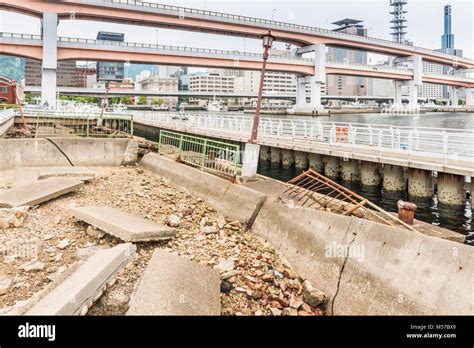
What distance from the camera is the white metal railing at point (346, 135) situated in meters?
14.3

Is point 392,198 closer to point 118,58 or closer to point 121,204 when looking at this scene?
point 121,204

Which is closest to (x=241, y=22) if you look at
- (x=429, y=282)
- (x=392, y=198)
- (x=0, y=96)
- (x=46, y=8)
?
(x=46, y=8)

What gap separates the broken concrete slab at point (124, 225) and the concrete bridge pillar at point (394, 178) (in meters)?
11.8

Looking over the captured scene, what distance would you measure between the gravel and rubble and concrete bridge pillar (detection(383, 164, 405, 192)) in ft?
32.1

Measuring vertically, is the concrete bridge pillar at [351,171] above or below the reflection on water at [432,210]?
above

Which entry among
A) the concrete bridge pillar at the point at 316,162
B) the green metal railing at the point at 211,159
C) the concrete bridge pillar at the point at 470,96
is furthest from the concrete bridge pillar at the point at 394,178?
the concrete bridge pillar at the point at 470,96

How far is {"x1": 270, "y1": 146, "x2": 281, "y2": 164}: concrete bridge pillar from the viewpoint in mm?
24078

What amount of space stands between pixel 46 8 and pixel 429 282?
65825 mm

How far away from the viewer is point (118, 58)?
57750mm

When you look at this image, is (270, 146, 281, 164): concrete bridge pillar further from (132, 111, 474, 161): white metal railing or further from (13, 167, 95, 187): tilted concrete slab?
(13, 167, 95, 187): tilted concrete slab

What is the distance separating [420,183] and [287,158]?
31.8 ft

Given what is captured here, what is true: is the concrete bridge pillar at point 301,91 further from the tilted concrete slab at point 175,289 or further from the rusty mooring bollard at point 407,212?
the tilted concrete slab at point 175,289

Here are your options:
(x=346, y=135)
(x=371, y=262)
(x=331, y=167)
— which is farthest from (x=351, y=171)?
(x=371, y=262)

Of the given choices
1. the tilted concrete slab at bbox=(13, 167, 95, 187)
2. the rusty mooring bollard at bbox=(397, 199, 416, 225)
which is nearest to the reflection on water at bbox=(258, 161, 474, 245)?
the rusty mooring bollard at bbox=(397, 199, 416, 225)
